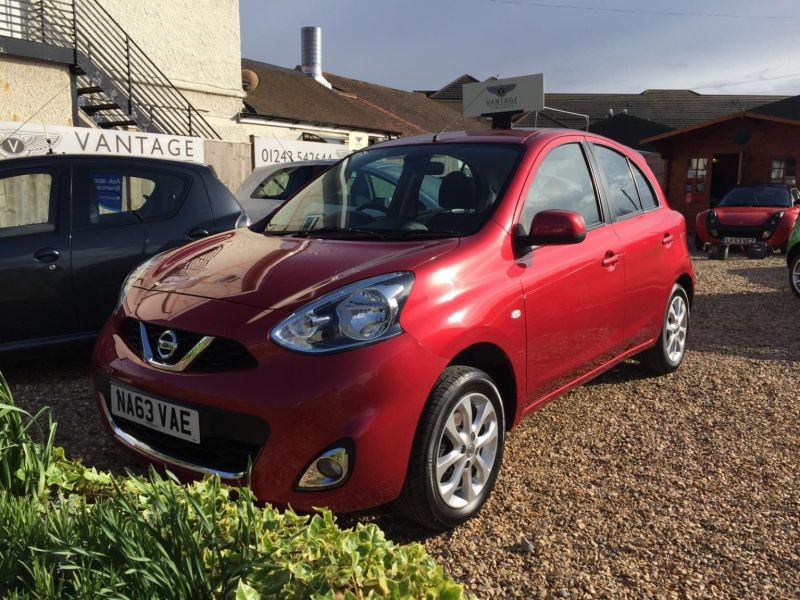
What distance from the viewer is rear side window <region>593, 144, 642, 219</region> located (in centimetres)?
443

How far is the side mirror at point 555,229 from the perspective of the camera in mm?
3352

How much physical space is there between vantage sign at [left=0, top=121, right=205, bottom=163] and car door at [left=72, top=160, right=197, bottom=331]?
3.97m

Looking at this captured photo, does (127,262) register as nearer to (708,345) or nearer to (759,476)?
(759,476)

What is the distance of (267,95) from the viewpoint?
2145cm

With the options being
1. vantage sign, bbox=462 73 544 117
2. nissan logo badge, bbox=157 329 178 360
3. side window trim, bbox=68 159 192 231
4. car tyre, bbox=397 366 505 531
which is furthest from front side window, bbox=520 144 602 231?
vantage sign, bbox=462 73 544 117

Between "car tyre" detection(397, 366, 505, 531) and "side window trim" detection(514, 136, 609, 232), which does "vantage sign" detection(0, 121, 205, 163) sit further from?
"car tyre" detection(397, 366, 505, 531)

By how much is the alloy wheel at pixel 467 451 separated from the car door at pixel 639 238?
5.21 ft

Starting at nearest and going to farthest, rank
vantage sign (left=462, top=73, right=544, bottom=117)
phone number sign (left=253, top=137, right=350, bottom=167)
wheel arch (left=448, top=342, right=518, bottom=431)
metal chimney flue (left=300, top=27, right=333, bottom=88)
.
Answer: wheel arch (left=448, top=342, right=518, bottom=431) → phone number sign (left=253, top=137, right=350, bottom=167) → vantage sign (left=462, top=73, right=544, bottom=117) → metal chimney flue (left=300, top=27, right=333, bottom=88)

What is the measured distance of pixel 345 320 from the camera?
276 centimetres

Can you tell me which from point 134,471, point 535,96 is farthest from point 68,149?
point 535,96

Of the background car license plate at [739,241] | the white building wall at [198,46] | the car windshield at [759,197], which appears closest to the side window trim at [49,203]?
the white building wall at [198,46]

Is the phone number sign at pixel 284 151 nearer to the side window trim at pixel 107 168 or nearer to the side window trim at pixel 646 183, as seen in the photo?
the side window trim at pixel 107 168

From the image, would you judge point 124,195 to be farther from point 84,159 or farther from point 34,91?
point 34,91

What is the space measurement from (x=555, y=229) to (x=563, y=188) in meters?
0.72
